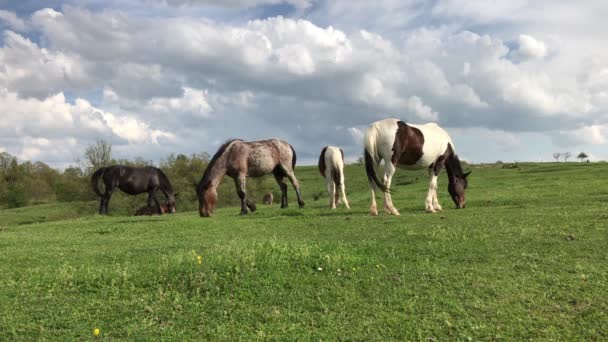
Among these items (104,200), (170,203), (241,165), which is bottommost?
(170,203)

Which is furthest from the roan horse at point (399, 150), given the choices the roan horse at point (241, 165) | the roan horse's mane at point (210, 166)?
the roan horse's mane at point (210, 166)

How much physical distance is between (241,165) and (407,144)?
6471 millimetres

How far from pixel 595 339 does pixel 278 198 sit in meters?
36.4

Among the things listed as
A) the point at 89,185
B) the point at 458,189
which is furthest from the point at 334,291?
the point at 89,185

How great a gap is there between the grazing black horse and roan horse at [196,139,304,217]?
408 inches

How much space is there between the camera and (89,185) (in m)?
38.1

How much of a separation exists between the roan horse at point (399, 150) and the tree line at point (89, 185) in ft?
56.9

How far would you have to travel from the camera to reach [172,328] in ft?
14.2

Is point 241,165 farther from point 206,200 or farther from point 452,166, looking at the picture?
point 452,166

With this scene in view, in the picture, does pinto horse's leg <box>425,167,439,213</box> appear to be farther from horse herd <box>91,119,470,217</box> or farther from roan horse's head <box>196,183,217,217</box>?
roan horse's head <box>196,183,217,217</box>

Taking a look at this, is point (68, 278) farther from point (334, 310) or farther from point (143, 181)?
point (143, 181)

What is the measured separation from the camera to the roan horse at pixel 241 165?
1612 cm

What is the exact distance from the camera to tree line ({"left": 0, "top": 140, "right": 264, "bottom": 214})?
115 ft

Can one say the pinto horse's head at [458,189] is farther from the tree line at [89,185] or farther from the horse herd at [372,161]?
the tree line at [89,185]
